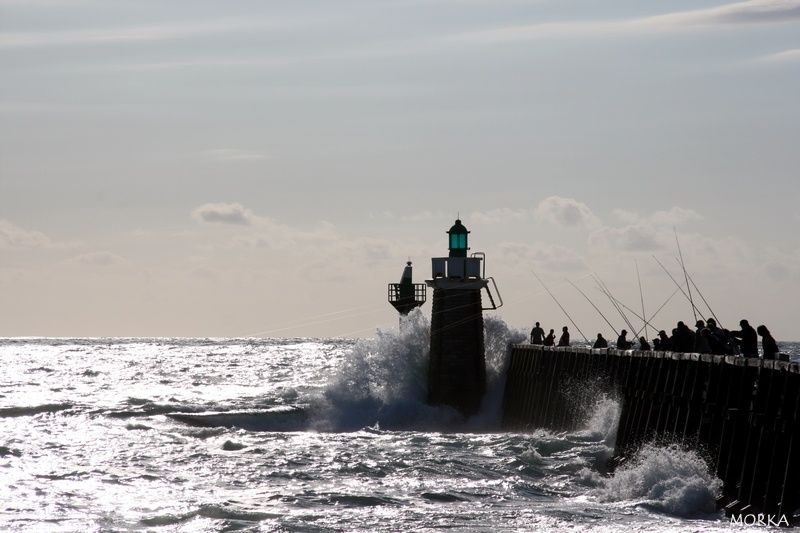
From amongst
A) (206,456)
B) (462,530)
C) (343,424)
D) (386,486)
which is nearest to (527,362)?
(343,424)

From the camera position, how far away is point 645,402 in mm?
19469

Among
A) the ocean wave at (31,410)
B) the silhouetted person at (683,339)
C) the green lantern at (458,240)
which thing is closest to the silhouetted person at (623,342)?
the silhouetted person at (683,339)

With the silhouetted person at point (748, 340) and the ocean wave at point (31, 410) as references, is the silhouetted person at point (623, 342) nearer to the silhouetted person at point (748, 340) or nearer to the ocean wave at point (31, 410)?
the silhouetted person at point (748, 340)

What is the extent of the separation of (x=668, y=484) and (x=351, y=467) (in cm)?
657

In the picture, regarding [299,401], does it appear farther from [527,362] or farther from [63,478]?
[63,478]

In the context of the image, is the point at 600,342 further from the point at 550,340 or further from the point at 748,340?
the point at 748,340

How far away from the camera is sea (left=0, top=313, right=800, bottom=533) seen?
51.4 ft

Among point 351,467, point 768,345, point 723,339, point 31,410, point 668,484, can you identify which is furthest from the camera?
point 31,410

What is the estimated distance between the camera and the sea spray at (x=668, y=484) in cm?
1559

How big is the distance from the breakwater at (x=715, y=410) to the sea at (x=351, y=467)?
380mm

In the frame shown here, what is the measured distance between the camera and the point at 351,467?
68.7ft

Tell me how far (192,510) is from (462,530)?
13.8ft

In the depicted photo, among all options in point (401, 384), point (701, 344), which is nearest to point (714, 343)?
point (701, 344)

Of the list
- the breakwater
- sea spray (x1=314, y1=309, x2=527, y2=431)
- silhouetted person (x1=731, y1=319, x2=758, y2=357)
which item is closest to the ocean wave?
sea spray (x1=314, y1=309, x2=527, y2=431)
